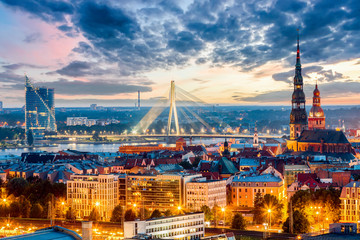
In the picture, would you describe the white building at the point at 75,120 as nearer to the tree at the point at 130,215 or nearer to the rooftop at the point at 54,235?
the tree at the point at 130,215

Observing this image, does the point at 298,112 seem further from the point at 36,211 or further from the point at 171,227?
the point at 171,227

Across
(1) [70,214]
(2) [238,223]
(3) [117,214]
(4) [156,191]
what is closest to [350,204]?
(2) [238,223]

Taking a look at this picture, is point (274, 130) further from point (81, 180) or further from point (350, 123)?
point (81, 180)

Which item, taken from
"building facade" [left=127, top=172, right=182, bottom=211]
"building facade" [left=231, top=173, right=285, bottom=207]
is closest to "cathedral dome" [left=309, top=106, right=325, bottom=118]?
"building facade" [left=231, top=173, right=285, bottom=207]

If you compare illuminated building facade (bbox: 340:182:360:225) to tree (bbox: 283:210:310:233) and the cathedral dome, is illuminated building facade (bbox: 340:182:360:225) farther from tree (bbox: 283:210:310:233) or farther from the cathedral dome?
the cathedral dome

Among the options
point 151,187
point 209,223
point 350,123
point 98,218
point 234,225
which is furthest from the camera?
point 350,123

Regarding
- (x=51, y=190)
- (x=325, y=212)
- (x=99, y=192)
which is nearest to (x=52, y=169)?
(x=51, y=190)
